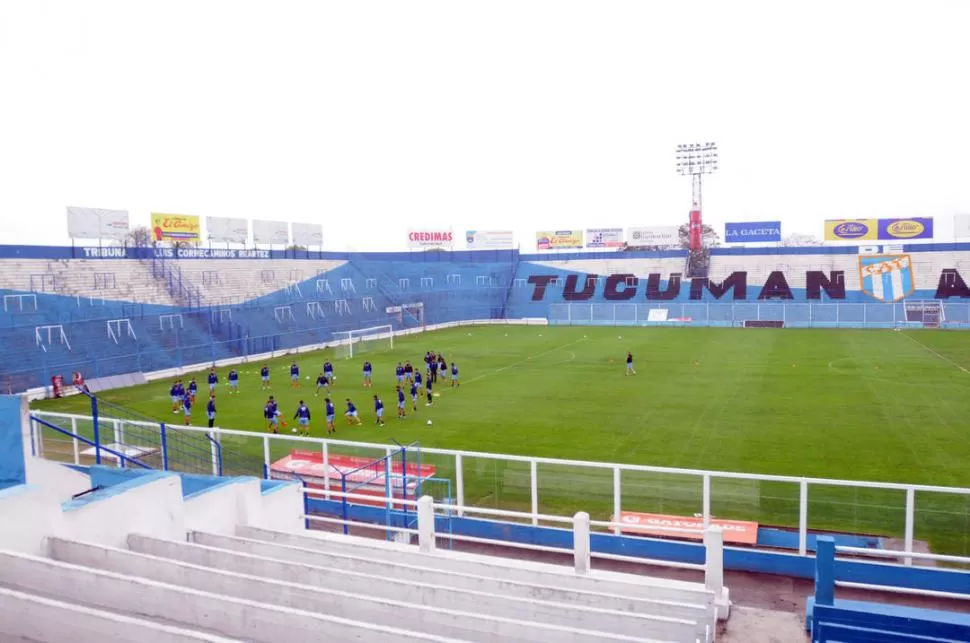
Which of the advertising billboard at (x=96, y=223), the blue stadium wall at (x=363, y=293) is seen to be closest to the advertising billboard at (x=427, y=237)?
the blue stadium wall at (x=363, y=293)

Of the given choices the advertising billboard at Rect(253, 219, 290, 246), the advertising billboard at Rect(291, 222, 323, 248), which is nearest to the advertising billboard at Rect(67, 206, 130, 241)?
the advertising billboard at Rect(253, 219, 290, 246)

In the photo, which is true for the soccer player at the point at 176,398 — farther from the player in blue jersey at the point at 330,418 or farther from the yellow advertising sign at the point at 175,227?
the yellow advertising sign at the point at 175,227

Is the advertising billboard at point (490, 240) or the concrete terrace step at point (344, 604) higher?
the advertising billboard at point (490, 240)

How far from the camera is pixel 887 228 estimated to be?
7244 centimetres

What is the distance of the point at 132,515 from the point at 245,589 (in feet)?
6.08

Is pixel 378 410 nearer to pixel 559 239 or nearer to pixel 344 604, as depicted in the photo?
pixel 344 604

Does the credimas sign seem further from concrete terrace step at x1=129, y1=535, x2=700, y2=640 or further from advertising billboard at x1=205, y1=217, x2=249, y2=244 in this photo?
concrete terrace step at x1=129, y1=535, x2=700, y2=640

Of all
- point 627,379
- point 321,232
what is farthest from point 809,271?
point 321,232

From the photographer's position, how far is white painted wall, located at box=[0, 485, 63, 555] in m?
5.61

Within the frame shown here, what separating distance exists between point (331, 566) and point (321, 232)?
241 feet

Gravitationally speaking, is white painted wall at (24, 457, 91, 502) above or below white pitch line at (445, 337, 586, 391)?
above

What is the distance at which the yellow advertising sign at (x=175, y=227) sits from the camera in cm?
6216

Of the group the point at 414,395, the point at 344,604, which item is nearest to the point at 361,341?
the point at 414,395

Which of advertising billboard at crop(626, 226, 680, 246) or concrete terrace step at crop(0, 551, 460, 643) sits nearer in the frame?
concrete terrace step at crop(0, 551, 460, 643)
